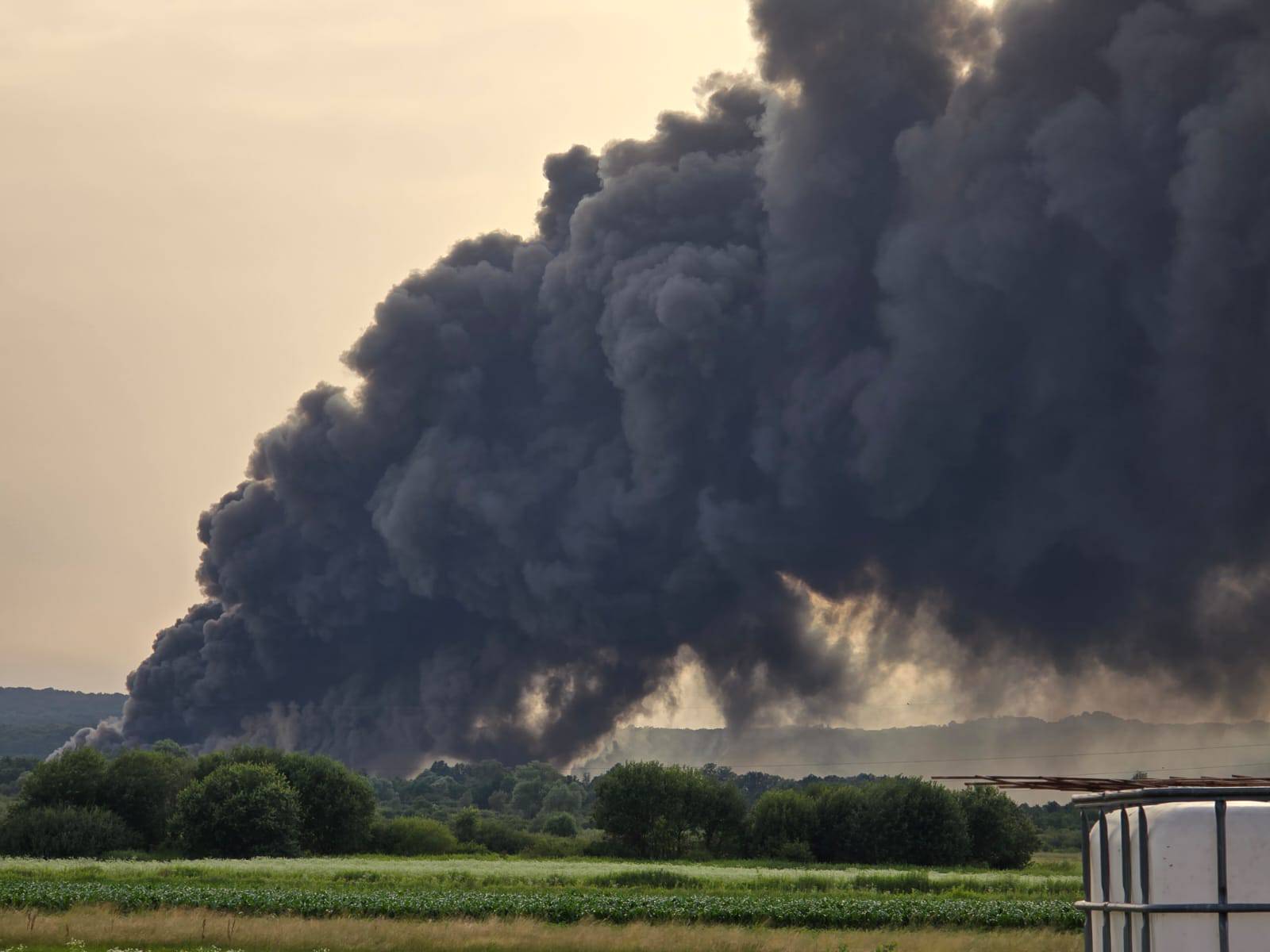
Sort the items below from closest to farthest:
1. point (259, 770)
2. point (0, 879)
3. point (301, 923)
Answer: point (301, 923), point (0, 879), point (259, 770)

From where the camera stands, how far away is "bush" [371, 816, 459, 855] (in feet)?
319

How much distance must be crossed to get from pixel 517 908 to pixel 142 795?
52.3 metres

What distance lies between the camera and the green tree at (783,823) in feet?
317

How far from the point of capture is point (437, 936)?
38.7 metres

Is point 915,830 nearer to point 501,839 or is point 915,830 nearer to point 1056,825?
point 501,839

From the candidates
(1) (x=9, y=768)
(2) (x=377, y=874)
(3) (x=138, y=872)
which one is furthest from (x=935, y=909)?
(1) (x=9, y=768)

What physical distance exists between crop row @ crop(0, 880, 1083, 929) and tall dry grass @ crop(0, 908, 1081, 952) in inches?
81.0

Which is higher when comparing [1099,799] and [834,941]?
[1099,799]

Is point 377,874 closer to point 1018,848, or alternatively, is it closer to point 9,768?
point 1018,848

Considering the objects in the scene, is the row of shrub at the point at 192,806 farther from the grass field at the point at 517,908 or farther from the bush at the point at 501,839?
the grass field at the point at 517,908

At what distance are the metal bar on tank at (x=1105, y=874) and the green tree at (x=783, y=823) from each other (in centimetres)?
8058

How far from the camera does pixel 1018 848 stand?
330 ft

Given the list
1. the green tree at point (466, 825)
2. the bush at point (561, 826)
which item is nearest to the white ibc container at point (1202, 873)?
the green tree at point (466, 825)

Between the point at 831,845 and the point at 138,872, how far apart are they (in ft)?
170
